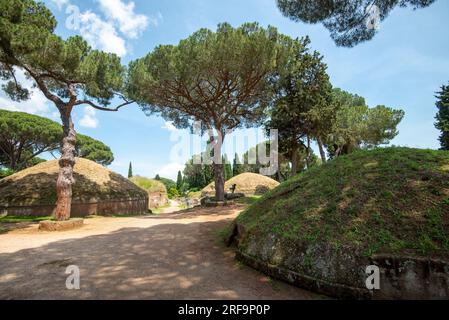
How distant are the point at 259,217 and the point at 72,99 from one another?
37.9 ft

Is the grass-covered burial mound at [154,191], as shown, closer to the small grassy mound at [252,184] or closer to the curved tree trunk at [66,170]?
the small grassy mound at [252,184]

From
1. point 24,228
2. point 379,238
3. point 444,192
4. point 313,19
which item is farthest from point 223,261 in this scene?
point 24,228

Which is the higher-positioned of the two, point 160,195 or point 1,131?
point 1,131

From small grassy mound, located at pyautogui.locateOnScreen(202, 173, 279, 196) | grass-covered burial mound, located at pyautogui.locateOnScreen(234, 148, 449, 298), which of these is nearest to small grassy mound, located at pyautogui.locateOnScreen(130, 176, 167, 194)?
small grassy mound, located at pyautogui.locateOnScreen(202, 173, 279, 196)

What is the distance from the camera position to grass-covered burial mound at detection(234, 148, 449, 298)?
3.58 m

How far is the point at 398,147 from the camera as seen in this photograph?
7.11m

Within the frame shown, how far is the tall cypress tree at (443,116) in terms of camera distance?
95.9 feet

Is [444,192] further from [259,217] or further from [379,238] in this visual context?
[259,217]

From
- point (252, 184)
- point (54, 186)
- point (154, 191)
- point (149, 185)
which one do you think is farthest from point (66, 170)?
point (149, 185)

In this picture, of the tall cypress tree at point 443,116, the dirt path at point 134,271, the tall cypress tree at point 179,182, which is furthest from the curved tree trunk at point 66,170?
the tall cypress tree at point 179,182

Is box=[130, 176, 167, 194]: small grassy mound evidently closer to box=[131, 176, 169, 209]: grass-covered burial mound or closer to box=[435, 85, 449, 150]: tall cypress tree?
box=[131, 176, 169, 209]: grass-covered burial mound

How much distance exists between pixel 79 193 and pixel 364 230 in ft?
60.2

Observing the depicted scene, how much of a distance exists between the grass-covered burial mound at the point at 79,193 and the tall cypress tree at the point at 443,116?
34085 mm
